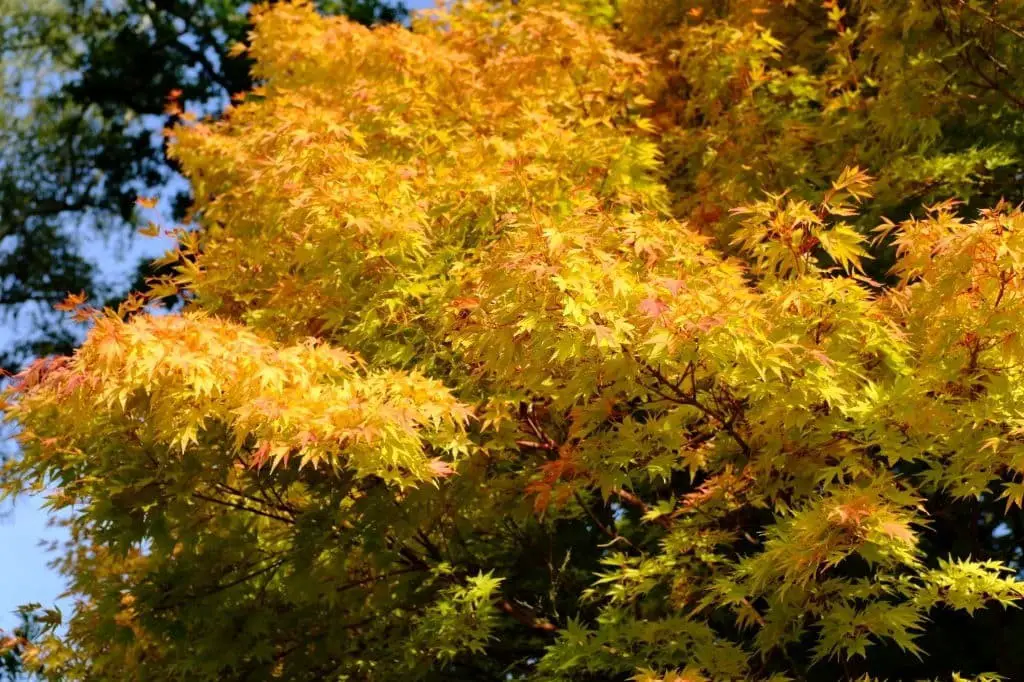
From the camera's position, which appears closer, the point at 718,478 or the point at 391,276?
the point at 718,478

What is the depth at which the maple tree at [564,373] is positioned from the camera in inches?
171

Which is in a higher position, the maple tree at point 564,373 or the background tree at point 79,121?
the background tree at point 79,121

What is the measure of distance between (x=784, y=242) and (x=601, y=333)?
1.14 metres

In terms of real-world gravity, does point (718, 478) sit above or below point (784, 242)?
below

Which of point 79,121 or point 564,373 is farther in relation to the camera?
point 79,121

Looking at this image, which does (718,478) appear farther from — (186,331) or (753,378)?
(186,331)

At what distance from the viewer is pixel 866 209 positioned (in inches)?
284

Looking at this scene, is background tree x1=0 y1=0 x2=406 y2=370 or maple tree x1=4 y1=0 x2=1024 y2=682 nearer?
maple tree x1=4 y1=0 x2=1024 y2=682

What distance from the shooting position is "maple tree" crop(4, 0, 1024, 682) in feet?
14.3

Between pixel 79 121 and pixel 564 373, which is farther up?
pixel 79 121

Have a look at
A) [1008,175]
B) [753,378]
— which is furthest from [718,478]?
[1008,175]

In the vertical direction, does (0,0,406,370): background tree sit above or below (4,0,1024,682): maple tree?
above

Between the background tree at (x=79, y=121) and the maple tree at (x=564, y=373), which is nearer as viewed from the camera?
the maple tree at (x=564, y=373)

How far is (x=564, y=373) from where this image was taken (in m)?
4.76
